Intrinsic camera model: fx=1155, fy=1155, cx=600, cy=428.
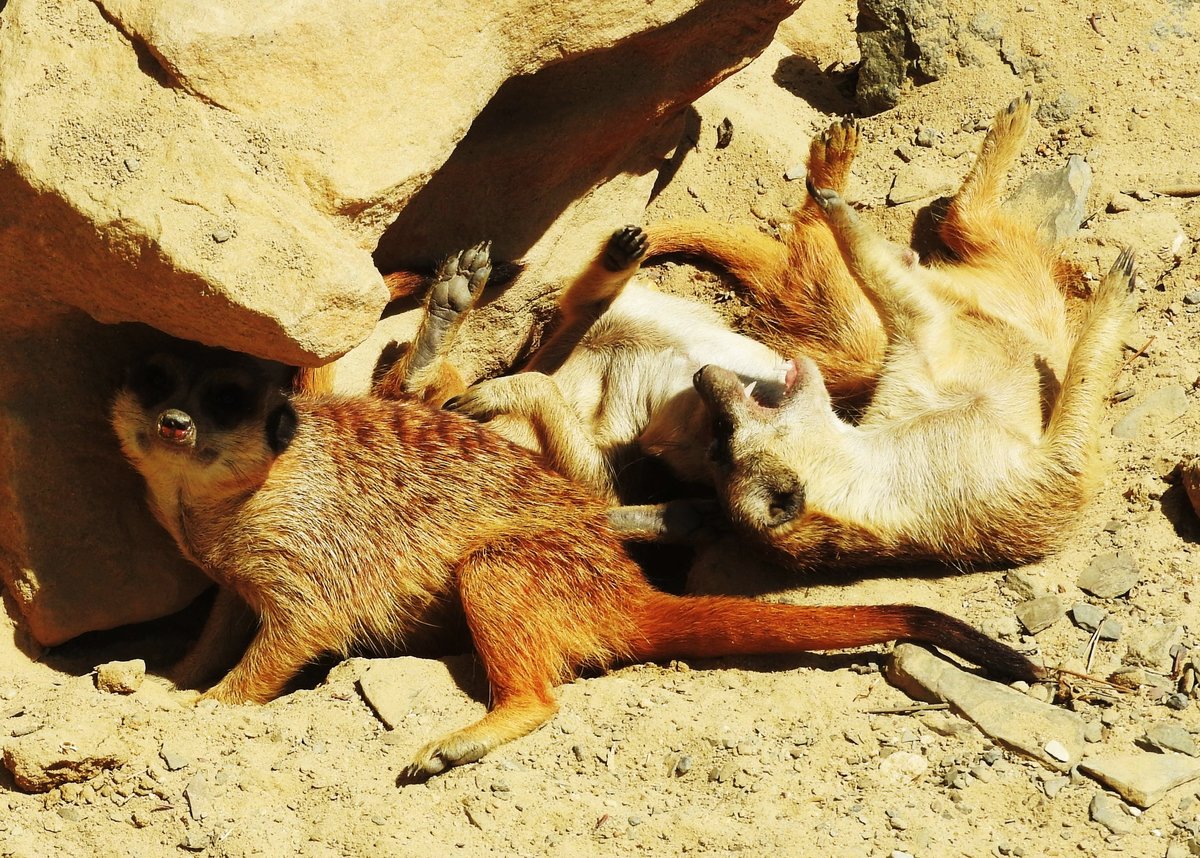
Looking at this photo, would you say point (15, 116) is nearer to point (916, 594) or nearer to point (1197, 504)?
point (916, 594)

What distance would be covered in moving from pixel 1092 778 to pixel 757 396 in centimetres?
181

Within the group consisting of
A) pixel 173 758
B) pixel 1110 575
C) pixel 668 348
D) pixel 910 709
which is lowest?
pixel 173 758

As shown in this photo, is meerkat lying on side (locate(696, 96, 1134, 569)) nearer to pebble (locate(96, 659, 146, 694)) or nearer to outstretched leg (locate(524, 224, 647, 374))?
outstretched leg (locate(524, 224, 647, 374))

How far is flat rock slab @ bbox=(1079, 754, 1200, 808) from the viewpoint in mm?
2699

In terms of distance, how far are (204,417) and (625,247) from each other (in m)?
1.62

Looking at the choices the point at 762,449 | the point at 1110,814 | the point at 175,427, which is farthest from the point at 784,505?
the point at 175,427

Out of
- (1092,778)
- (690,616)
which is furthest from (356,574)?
(1092,778)

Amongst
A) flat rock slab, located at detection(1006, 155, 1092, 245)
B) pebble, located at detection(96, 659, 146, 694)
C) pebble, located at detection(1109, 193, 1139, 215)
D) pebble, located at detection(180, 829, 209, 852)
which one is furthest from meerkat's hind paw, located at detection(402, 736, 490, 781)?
pebble, located at detection(1109, 193, 1139, 215)

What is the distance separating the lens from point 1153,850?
8.41 feet

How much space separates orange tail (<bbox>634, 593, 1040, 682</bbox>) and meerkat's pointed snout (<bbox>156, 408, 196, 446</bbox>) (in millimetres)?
1423

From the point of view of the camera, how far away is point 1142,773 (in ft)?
9.02

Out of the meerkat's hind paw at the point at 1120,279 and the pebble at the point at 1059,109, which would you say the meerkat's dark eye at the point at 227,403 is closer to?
the meerkat's hind paw at the point at 1120,279

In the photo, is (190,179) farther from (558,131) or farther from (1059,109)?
(1059,109)

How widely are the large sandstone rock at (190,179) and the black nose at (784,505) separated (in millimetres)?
1460
